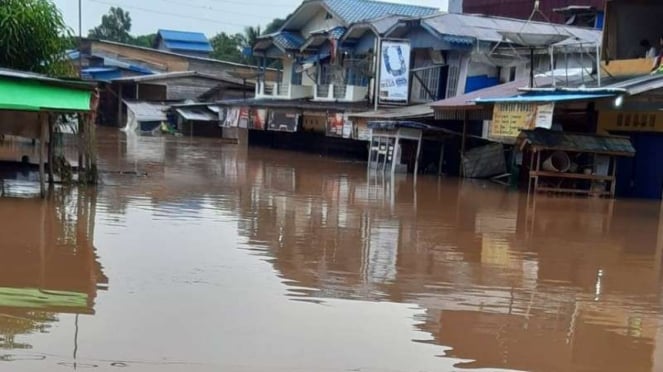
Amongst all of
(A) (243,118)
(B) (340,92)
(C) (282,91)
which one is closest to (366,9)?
(B) (340,92)

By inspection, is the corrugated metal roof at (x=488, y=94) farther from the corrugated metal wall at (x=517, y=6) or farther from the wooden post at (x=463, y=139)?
the corrugated metal wall at (x=517, y=6)

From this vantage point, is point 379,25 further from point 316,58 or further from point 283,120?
point 283,120

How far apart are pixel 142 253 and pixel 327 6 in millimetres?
25388

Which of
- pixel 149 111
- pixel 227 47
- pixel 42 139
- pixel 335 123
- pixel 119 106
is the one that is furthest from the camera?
pixel 227 47

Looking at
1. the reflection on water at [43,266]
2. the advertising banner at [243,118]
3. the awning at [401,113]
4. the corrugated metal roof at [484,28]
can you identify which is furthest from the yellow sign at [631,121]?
the advertising banner at [243,118]

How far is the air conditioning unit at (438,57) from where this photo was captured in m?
25.6

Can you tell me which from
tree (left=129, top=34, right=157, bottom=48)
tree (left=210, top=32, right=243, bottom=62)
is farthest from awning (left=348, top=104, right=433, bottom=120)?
tree (left=129, top=34, right=157, bottom=48)

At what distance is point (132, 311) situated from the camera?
19.3 feet

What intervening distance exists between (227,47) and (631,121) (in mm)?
50941

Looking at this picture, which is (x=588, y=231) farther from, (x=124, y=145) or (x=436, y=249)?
(x=124, y=145)

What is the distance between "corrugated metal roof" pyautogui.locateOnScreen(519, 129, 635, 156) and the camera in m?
16.7

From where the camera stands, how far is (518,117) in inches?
680

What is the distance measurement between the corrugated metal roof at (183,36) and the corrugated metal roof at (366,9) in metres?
25.6

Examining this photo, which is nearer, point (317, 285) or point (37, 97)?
point (317, 285)
